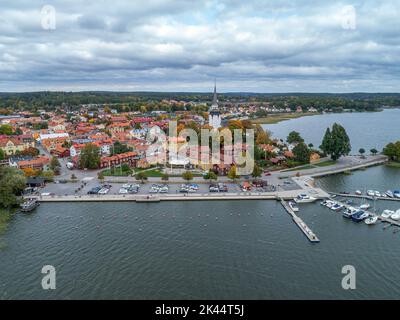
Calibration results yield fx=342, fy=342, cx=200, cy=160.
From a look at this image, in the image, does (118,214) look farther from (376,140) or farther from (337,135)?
(376,140)

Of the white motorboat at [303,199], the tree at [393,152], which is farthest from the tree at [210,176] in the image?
the tree at [393,152]

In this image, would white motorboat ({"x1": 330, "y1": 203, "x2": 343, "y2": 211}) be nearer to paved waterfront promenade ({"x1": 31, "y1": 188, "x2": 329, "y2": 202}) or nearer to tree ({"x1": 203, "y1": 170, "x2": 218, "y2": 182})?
paved waterfront promenade ({"x1": 31, "y1": 188, "x2": 329, "y2": 202})

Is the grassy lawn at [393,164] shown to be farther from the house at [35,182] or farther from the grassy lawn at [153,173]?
the house at [35,182]

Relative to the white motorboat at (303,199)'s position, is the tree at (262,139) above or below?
above

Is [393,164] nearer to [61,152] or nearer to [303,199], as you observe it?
[303,199]

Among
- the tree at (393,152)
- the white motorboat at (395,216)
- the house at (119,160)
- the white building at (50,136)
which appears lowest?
the white motorboat at (395,216)

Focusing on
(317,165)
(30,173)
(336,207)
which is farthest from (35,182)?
(317,165)
